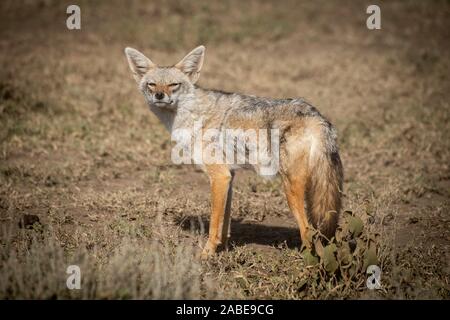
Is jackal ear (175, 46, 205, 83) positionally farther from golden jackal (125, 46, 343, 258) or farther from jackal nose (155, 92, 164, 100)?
jackal nose (155, 92, 164, 100)

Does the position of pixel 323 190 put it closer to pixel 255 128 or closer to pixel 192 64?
pixel 255 128

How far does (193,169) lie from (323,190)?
4.05 metres

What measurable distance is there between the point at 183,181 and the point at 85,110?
12.2ft

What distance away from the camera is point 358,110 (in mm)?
12195

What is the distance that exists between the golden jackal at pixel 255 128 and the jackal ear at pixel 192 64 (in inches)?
0.5

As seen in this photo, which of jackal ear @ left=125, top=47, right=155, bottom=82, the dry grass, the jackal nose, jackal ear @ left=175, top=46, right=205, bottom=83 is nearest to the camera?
the dry grass

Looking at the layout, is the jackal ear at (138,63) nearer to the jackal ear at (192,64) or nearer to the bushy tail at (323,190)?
the jackal ear at (192,64)

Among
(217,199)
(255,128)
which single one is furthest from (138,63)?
(217,199)

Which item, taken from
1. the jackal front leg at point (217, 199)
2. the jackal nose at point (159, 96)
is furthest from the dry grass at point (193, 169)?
the jackal nose at point (159, 96)

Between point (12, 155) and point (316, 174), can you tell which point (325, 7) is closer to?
point (12, 155)

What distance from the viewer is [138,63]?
6891 millimetres

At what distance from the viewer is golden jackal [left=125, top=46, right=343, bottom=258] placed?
5715 millimetres

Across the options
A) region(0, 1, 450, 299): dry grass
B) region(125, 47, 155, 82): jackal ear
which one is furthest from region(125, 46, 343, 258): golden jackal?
region(0, 1, 450, 299): dry grass

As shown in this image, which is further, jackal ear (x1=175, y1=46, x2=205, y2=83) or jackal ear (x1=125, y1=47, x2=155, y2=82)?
jackal ear (x1=125, y1=47, x2=155, y2=82)
